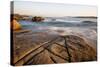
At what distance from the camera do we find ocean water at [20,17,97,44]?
7.05 ft

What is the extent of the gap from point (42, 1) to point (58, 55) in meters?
0.65

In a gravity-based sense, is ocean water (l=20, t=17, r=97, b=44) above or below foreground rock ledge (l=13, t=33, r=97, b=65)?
above

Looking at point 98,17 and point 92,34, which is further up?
point 98,17

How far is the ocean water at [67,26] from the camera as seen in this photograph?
215 centimetres

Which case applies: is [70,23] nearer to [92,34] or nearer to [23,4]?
[92,34]

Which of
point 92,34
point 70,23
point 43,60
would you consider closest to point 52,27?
point 70,23

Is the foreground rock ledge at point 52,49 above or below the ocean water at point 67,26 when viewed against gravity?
below

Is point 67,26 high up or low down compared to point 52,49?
up

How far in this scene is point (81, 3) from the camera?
7.72ft

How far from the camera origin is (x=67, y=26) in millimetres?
2271
